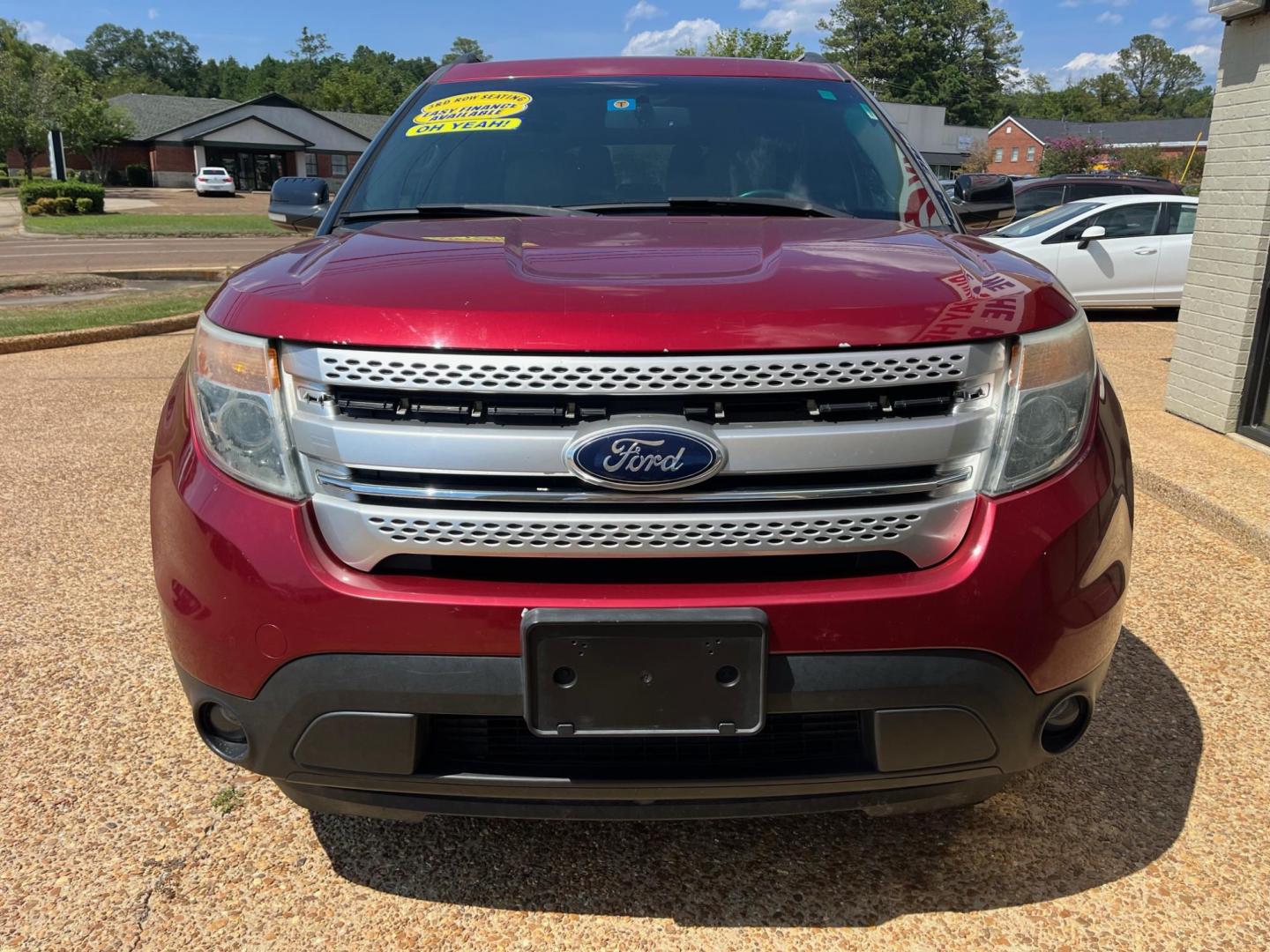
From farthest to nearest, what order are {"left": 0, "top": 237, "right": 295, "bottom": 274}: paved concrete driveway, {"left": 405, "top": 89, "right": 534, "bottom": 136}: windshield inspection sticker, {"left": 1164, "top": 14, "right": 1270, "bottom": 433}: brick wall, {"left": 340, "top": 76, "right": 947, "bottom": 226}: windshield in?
{"left": 0, "top": 237, "right": 295, "bottom": 274}: paved concrete driveway → {"left": 1164, "top": 14, "right": 1270, "bottom": 433}: brick wall → {"left": 405, "top": 89, "right": 534, "bottom": 136}: windshield inspection sticker → {"left": 340, "top": 76, "right": 947, "bottom": 226}: windshield

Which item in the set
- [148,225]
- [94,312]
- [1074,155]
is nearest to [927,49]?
[1074,155]

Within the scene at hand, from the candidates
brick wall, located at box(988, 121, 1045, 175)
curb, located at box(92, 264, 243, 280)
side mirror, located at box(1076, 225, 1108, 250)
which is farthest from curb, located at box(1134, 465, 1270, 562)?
brick wall, located at box(988, 121, 1045, 175)

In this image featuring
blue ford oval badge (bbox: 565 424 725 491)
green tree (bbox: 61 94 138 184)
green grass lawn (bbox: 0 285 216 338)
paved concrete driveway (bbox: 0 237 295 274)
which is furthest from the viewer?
green tree (bbox: 61 94 138 184)

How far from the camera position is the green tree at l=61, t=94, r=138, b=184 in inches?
2213

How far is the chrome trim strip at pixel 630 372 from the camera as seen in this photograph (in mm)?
1613

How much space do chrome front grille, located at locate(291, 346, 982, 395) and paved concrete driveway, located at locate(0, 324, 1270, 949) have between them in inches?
43.6

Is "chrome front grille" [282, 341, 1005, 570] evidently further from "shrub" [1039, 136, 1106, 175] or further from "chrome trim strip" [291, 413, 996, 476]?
"shrub" [1039, 136, 1106, 175]

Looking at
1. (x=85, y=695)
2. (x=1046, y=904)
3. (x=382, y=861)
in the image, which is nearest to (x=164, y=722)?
(x=85, y=695)

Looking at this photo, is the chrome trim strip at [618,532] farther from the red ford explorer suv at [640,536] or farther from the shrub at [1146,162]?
the shrub at [1146,162]

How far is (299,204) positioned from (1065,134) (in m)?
85.1

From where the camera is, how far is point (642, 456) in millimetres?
1616

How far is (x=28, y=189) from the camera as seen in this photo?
125 feet

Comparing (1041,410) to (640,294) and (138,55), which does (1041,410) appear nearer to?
(640,294)

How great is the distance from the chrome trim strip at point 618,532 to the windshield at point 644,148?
1300mm
